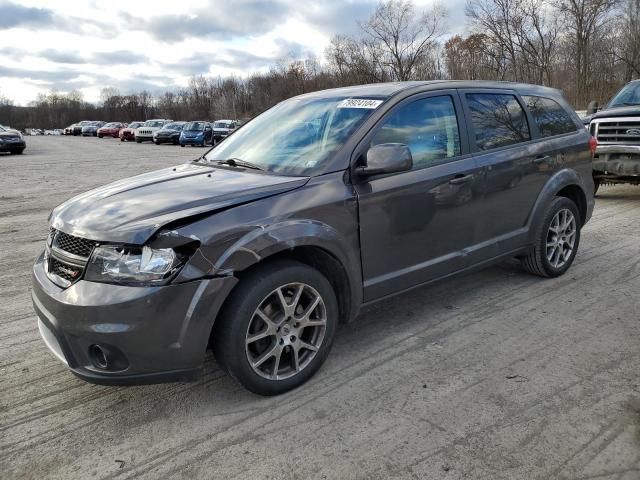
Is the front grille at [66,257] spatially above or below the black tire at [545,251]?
above

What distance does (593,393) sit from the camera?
2951 mm

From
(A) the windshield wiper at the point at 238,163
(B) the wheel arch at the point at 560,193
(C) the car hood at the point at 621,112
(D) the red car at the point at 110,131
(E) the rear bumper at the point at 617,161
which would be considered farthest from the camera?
(D) the red car at the point at 110,131

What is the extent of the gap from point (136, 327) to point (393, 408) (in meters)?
1.46

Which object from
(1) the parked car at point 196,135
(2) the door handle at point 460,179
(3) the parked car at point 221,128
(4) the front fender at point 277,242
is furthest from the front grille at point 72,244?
(3) the parked car at point 221,128

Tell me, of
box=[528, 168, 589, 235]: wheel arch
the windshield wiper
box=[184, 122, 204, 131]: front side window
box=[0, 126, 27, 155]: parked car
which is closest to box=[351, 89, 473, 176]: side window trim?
the windshield wiper

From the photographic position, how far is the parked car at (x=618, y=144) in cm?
796

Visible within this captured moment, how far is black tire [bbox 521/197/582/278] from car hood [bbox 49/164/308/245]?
8.56ft

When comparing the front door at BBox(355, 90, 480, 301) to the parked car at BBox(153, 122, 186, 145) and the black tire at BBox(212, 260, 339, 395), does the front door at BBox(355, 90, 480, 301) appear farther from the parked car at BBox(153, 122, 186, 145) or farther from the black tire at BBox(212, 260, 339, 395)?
the parked car at BBox(153, 122, 186, 145)

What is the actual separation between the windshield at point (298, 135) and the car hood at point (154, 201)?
0.22m

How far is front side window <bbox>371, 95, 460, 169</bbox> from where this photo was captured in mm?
3520

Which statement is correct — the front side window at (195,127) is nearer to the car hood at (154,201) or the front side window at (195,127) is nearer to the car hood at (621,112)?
the car hood at (621,112)

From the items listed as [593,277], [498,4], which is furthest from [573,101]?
[593,277]

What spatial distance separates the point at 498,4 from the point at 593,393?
47.5 m

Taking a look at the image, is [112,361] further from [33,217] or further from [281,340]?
[33,217]
